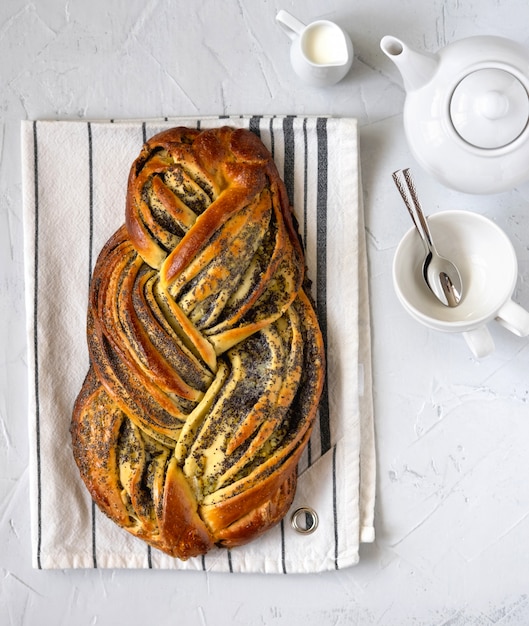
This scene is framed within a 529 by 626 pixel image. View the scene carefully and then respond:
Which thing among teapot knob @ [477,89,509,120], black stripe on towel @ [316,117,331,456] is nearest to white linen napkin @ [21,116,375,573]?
black stripe on towel @ [316,117,331,456]

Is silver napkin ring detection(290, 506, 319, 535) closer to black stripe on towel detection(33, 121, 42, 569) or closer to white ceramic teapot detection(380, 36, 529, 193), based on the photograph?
black stripe on towel detection(33, 121, 42, 569)

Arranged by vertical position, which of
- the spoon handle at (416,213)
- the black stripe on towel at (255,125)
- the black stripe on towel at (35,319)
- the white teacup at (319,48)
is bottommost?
the black stripe on towel at (35,319)

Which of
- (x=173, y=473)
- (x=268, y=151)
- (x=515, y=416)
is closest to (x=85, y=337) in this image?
(x=173, y=473)

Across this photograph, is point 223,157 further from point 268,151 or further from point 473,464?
point 473,464

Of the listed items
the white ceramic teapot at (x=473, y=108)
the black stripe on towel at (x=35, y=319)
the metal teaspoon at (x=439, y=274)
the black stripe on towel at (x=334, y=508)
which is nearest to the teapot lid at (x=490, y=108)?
the white ceramic teapot at (x=473, y=108)

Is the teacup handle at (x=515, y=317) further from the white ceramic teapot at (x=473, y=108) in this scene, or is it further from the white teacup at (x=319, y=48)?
the white teacup at (x=319, y=48)

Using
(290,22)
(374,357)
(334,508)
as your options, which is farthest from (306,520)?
(290,22)

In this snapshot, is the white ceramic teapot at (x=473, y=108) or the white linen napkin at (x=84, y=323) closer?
the white ceramic teapot at (x=473, y=108)

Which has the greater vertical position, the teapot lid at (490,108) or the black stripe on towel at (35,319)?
the teapot lid at (490,108)
